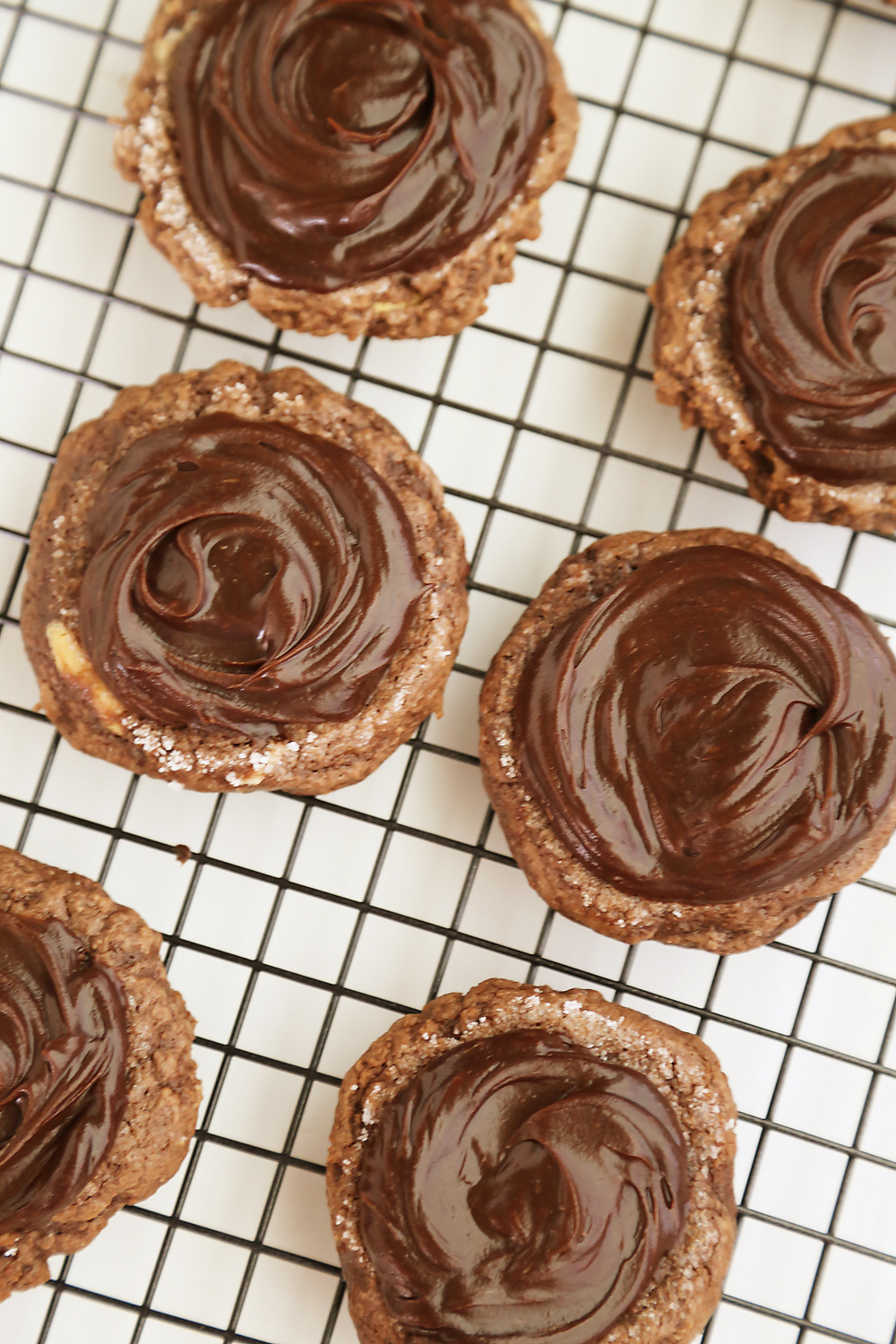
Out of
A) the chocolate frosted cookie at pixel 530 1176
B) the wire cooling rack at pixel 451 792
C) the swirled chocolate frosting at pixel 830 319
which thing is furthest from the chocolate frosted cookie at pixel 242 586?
the swirled chocolate frosting at pixel 830 319

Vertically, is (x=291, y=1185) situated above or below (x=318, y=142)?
below

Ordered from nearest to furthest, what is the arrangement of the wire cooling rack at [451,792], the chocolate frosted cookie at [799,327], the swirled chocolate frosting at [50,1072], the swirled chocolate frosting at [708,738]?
1. the swirled chocolate frosting at [50,1072]
2. the swirled chocolate frosting at [708,738]
3. the chocolate frosted cookie at [799,327]
4. the wire cooling rack at [451,792]

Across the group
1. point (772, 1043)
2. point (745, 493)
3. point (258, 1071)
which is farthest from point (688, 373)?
point (258, 1071)

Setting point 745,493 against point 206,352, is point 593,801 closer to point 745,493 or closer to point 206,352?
point 745,493

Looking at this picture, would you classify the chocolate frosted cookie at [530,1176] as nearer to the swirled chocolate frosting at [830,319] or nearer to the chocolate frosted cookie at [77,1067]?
the chocolate frosted cookie at [77,1067]

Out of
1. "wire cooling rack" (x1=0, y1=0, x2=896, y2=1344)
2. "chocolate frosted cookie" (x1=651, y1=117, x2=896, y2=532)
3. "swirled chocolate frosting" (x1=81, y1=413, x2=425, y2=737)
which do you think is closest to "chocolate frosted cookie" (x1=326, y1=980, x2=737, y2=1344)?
"wire cooling rack" (x1=0, y1=0, x2=896, y2=1344)

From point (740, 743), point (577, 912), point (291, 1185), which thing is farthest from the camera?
point (291, 1185)
